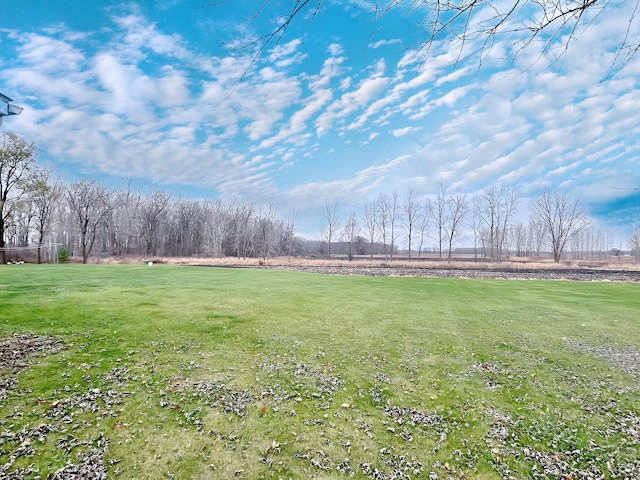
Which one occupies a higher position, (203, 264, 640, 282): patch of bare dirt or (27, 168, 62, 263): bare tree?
(27, 168, 62, 263): bare tree

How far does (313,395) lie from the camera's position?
468cm

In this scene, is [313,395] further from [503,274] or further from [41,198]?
[41,198]

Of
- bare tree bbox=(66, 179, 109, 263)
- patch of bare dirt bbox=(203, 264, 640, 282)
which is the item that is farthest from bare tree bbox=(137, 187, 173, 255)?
patch of bare dirt bbox=(203, 264, 640, 282)

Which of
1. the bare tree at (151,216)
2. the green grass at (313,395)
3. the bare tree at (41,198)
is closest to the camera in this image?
the green grass at (313,395)

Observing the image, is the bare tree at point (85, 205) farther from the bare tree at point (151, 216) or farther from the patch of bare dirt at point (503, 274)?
the patch of bare dirt at point (503, 274)

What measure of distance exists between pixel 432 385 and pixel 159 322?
601cm

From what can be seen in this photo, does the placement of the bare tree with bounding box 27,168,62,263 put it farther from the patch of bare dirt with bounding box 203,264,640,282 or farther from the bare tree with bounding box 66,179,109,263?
the patch of bare dirt with bounding box 203,264,640,282

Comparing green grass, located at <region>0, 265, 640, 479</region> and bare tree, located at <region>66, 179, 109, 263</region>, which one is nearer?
green grass, located at <region>0, 265, 640, 479</region>

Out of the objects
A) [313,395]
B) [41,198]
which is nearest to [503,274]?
[313,395]

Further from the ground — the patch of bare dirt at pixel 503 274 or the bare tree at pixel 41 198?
the bare tree at pixel 41 198

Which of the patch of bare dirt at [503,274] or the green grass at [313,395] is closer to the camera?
the green grass at [313,395]

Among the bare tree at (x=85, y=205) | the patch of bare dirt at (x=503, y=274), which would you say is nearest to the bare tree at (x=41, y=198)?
the bare tree at (x=85, y=205)

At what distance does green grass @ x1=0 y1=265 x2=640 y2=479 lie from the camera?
11.3 ft

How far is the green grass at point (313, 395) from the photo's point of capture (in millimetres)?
3453
